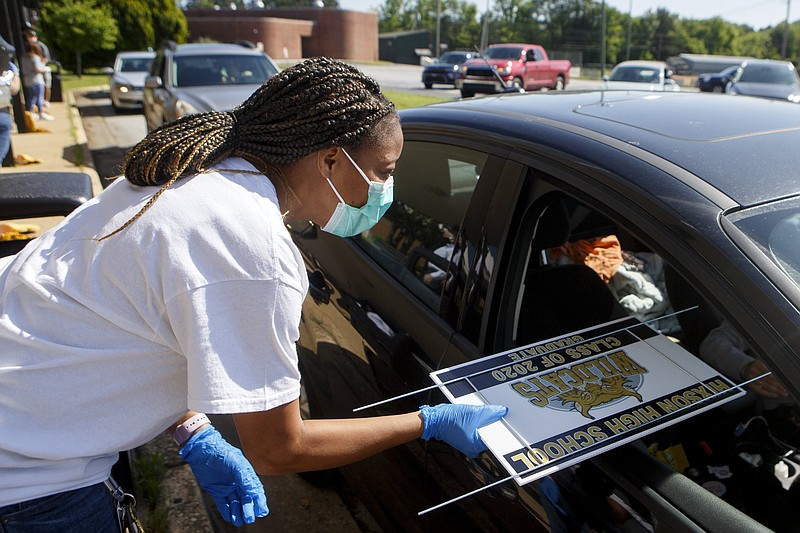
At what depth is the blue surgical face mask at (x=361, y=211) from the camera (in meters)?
1.54

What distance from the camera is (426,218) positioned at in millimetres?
2373

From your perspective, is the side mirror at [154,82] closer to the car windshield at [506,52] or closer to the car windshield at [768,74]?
the car windshield at [768,74]

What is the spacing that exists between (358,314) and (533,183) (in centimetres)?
81

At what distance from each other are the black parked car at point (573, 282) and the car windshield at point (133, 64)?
54.3 feet

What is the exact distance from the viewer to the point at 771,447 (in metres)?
2.04

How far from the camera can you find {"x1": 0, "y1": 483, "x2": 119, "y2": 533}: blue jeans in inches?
53.1

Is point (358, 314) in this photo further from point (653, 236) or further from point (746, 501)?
point (746, 501)

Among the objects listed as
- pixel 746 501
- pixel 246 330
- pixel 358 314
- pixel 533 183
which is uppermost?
pixel 533 183

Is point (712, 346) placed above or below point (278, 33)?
below

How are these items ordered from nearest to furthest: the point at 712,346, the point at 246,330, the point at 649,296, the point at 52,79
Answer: the point at 246,330, the point at 712,346, the point at 649,296, the point at 52,79

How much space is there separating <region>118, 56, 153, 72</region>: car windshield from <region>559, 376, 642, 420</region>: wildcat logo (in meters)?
17.9

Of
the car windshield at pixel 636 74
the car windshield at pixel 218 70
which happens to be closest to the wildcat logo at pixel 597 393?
the car windshield at pixel 218 70

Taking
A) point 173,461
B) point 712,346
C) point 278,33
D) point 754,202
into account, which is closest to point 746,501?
point 712,346

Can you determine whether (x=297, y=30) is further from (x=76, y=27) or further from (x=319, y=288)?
(x=319, y=288)
